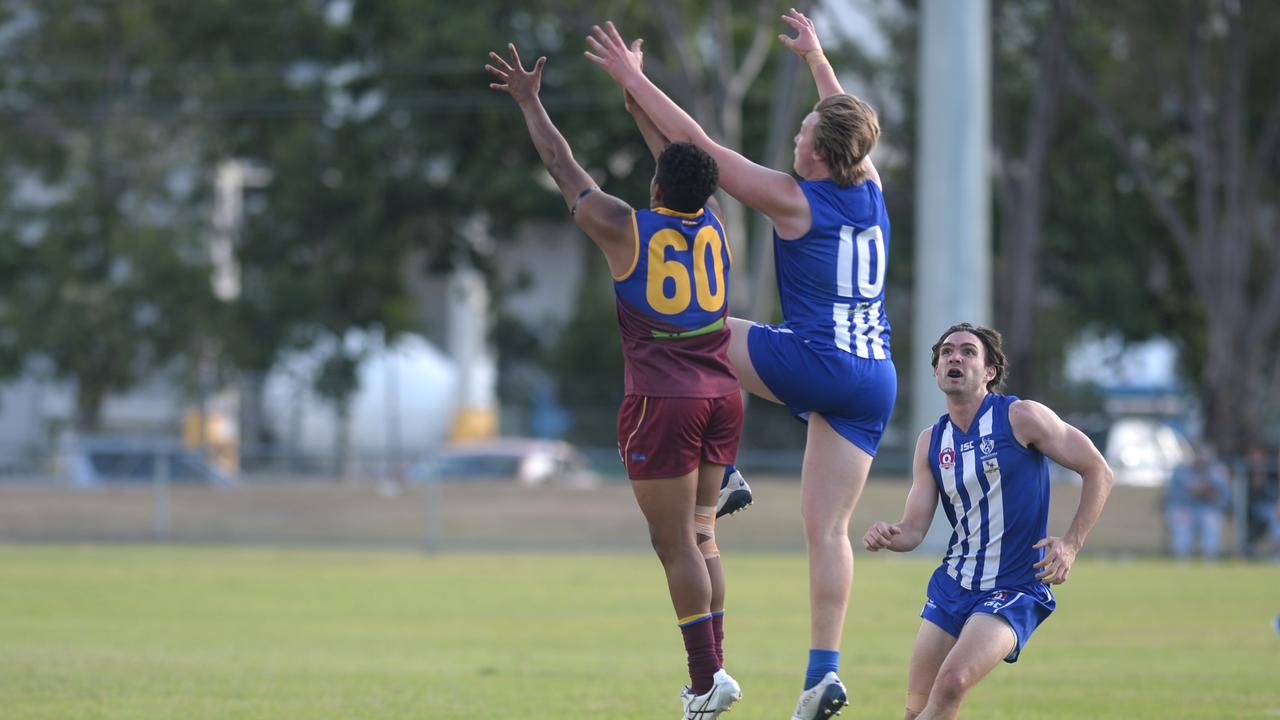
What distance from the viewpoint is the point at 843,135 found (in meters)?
7.35

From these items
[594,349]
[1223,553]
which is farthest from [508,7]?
[1223,553]

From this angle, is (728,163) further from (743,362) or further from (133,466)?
(133,466)

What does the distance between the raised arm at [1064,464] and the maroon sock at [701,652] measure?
5.08 feet

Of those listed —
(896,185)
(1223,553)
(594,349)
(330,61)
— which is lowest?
(1223,553)

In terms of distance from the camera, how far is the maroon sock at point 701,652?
7.67 meters

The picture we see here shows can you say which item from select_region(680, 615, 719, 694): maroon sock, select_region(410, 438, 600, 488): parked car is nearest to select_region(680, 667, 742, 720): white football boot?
select_region(680, 615, 719, 694): maroon sock

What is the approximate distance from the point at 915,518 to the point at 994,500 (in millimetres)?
330

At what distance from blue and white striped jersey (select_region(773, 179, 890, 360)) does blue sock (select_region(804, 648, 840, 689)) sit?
4.18 feet

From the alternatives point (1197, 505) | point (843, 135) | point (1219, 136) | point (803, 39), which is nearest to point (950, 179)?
point (1197, 505)

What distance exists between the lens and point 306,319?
41438mm

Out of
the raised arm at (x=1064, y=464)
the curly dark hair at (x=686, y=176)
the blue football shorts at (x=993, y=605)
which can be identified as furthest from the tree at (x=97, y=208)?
the raised arm at (x=1064, y=464)

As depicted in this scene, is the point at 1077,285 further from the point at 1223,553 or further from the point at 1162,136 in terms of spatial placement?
the point at 1223,553

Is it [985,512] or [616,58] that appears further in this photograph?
[616,58]

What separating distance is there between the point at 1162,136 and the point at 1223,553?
52.1 feet
